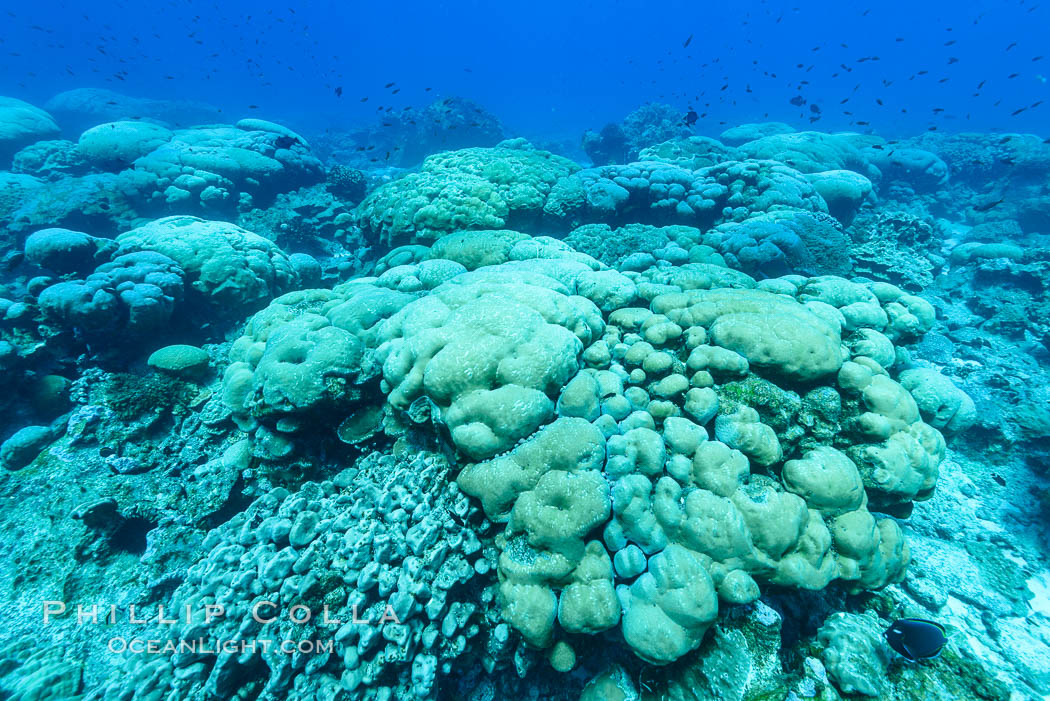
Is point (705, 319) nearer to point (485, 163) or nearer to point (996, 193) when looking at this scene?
point (485, 163)

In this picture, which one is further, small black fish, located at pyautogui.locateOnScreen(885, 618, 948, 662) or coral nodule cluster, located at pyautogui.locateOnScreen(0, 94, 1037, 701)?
coral nodule cluster, located at pyautogui.locateOnScreen(0, 94, 1037, 701)

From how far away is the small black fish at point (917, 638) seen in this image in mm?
2744

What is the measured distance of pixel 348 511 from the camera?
3426mm

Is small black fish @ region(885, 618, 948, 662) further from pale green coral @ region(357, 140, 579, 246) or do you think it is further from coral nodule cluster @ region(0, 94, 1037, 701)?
pale green coral @ region(357, 140, 579, 246)

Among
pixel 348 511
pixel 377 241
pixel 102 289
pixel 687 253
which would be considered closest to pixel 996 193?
pixel 687 253

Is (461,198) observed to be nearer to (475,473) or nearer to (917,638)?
(475,473)

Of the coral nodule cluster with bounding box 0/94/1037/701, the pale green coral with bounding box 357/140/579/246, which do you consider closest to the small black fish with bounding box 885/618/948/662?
the coral nodule cluster with bounding box 0/94/1037/701

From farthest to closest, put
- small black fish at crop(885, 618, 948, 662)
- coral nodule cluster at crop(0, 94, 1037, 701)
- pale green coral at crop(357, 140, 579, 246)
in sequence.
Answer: pale green coral at crop(357, 140, 579, 246)
coral nodule cluster at crop(0, 94, 1037, 701)
small black fish at crop(885, 618, 948, 662)

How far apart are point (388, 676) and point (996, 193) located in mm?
25772

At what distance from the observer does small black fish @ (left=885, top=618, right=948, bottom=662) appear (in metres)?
2.74

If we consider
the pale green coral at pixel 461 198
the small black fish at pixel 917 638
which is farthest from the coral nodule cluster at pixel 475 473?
the pale green coral at pixel 461 198

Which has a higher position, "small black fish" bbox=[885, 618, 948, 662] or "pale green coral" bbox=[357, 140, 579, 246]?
"pale green coral" bbox=[357, 140, 579, 246]

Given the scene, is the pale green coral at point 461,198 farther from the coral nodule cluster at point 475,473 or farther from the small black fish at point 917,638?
the small black fish at point 917,638

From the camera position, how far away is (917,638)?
2.81 meters
